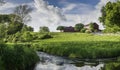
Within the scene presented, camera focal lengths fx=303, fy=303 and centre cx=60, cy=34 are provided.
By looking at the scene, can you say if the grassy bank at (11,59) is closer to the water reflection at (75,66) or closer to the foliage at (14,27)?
the water reflection at (75,66)

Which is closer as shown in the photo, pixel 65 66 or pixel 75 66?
pixel 65 66

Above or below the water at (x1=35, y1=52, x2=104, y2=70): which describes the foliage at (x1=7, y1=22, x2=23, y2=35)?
above

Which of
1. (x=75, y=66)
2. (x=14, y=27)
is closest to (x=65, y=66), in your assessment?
(x=75, y=66)

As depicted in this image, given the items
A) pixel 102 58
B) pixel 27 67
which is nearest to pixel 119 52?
pixel 102 58

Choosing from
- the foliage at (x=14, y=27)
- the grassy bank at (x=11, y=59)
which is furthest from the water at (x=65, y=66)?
the foliage at (x=14, y=27)

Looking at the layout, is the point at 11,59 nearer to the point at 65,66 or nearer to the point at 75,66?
the point at 65,66

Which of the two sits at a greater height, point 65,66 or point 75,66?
point 65,66

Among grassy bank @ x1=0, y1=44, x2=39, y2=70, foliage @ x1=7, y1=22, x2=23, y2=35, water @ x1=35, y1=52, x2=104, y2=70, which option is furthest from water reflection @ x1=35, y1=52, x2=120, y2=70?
foliage @ x1=7, y1=22, x2=23, y2=35

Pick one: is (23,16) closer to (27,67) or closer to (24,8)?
(24,8)

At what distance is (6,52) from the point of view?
80.7 ft

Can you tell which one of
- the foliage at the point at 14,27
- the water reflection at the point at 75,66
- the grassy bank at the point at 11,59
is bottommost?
the water reflection at the point at 75,66

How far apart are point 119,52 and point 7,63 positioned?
2882 cm

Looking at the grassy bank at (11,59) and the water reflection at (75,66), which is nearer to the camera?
the grassy bank at (11,59)

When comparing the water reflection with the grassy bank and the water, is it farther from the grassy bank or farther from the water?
the grassy bank
